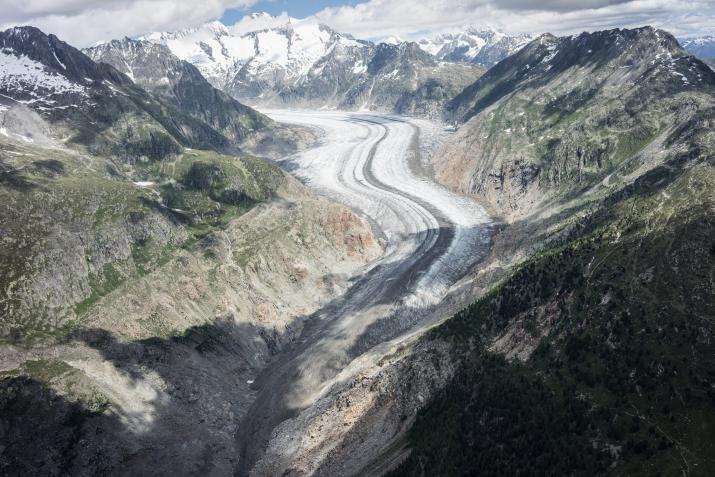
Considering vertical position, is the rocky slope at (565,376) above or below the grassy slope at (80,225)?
below

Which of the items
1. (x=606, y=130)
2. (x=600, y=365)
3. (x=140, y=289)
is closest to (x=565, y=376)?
(x=600, y=365)

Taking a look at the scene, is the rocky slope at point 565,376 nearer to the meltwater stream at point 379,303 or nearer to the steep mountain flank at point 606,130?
the meltwater stream at point 379,303

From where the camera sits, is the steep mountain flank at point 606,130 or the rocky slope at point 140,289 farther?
the steep mountain flank at point 606,130

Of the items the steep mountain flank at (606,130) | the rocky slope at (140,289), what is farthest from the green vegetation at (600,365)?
the steep mountain flank at (606,130)

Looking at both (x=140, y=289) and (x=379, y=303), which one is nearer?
(x=140, y=289)

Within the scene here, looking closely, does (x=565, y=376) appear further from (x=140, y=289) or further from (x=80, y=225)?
(x=80, y=225)

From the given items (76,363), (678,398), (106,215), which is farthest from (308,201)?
(678,398)

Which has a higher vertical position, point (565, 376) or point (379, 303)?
point (565, 376)

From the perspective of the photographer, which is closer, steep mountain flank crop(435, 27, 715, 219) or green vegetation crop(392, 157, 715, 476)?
green vegetation crop(392, 157, 715, 476)

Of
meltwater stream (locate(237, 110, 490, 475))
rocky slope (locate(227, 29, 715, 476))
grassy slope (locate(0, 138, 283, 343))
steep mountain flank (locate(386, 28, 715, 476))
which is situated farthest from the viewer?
grassy slope (locate(0, 138, 283, 343))

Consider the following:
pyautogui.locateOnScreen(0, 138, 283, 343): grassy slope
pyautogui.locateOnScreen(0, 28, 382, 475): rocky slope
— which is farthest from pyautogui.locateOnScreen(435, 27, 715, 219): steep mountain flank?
pyautogui.locateOnScreen(0, 138, 283, 343): grassy slope

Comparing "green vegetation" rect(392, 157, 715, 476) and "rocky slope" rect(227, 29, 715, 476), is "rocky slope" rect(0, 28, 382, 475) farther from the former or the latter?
"green vegetation" rect(392, 157, 715, 476)
